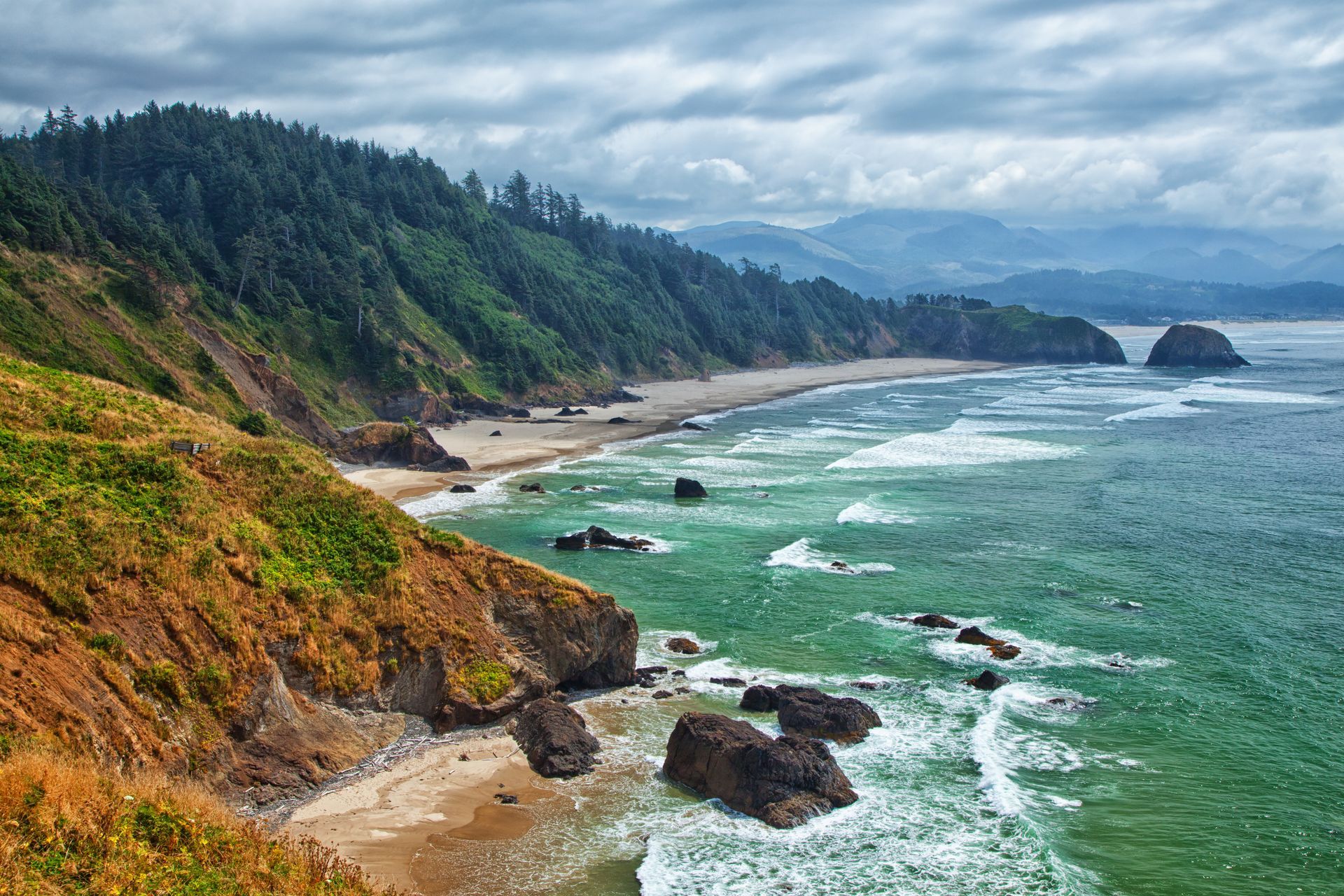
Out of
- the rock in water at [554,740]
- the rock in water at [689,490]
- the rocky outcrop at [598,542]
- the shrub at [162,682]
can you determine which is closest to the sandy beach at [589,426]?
the rocky outcrop at [598,542]

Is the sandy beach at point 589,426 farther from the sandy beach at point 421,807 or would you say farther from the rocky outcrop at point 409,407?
the sandy beach at point 421,807

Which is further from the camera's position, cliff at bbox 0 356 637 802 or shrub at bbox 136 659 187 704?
shrub at bbox 136 659 187 704

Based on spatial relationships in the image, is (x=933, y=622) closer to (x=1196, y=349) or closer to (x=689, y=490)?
(x=689, y=490)

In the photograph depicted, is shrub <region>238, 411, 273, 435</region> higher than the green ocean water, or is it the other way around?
shrub <region>238, 411, 273, 435</region>

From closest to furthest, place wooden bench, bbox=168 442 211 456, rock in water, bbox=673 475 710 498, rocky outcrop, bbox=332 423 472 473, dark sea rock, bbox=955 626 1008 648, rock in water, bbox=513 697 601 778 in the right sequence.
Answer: rock in water, bbox=513 697 601 778
wooden bench, bbox=168 442 211 456
dark sea rock, bbox=955 626 1008 648
rock in water, bbox=673 475 710 498
rocky outcrop, bbox=332 423 472 473

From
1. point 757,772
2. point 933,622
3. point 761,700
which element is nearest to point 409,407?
point 933,622

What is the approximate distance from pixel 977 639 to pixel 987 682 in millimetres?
3725

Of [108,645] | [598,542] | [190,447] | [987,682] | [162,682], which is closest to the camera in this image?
[108,645]

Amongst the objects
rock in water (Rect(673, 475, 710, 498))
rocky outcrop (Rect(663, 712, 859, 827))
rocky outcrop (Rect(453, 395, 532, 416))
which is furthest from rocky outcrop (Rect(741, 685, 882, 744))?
rocky outcrop (Rect(453, 395, 532, 416))

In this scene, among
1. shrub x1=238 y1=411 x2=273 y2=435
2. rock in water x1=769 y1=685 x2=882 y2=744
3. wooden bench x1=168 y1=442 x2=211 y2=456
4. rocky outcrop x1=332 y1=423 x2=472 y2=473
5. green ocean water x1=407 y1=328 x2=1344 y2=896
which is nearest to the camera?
green ocean water x1=407 y1=328 x2=1344 y2=896

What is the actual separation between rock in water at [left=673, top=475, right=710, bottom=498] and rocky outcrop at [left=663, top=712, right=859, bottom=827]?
32.9 metres

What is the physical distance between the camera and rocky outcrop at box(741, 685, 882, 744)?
2522 centimetres

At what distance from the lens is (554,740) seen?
23.1 meters

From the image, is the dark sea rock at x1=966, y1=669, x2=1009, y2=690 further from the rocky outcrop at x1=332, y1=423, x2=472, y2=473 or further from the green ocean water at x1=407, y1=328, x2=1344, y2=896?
the rocky outcrop at x1=332, y1=423, x2=472, y2=473
